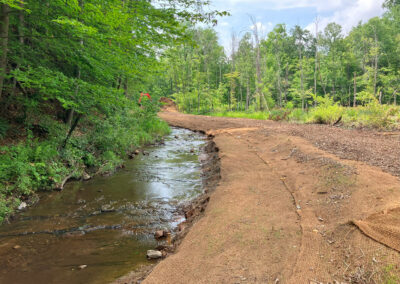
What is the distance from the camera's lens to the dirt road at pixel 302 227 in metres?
2.28

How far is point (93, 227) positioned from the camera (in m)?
4.01

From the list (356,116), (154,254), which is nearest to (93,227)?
(154,254)

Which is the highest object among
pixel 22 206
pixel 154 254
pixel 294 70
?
pixel 294 70

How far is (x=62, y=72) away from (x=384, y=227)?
6.70 m

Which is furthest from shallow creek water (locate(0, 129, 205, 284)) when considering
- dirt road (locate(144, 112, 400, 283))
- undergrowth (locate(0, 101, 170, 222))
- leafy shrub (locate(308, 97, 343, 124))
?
leafy shrub (locate(308, 97, 343, 124))

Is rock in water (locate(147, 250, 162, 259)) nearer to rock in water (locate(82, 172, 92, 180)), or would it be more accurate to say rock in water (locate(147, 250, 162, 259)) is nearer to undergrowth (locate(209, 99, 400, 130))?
rock in water (locate(82, 172, 92, 180))

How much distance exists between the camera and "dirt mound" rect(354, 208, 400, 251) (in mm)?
2330

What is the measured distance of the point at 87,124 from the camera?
29.5ft

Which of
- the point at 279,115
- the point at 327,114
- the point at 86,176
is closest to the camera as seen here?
the point at 86,176

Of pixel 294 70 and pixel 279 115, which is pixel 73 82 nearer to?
pixel 279 115

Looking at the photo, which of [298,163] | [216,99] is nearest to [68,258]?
[298,163]

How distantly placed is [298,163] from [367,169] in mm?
1503

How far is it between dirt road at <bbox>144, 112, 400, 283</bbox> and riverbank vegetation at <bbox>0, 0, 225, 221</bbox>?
335 centimetres

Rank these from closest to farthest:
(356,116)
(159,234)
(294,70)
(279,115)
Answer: (159,234) → (356,116) → (279,115) → (294,70)
